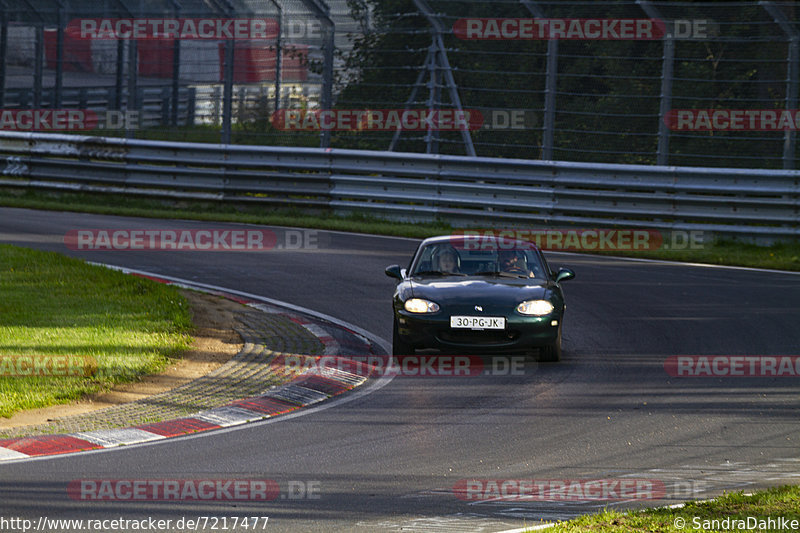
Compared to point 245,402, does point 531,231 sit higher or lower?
higher

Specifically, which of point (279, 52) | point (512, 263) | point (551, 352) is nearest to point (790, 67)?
point (279, 52)

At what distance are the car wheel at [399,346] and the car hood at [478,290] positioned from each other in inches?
17.3

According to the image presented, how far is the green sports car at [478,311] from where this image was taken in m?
10.4

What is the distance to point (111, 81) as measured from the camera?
2445 cm

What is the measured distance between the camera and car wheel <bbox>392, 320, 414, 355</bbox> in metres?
10.8

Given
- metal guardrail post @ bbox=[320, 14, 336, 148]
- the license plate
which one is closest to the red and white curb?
the license plate

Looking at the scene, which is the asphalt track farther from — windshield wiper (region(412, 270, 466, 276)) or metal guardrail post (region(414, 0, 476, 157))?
metal guardrail post (region(414, 0, 476, 157))

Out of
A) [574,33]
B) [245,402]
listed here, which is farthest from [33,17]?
[245,402]

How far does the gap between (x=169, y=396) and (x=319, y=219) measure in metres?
11.7

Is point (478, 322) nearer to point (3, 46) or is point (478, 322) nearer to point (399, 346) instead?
point (399, 346)

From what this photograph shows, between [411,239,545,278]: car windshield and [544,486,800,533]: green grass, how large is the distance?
5245mm

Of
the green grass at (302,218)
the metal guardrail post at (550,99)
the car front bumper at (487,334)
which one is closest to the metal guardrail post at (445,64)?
the metal guardrail post at (550,99)

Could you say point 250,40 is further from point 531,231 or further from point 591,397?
point 591,397

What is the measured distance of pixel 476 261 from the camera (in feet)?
38.0
